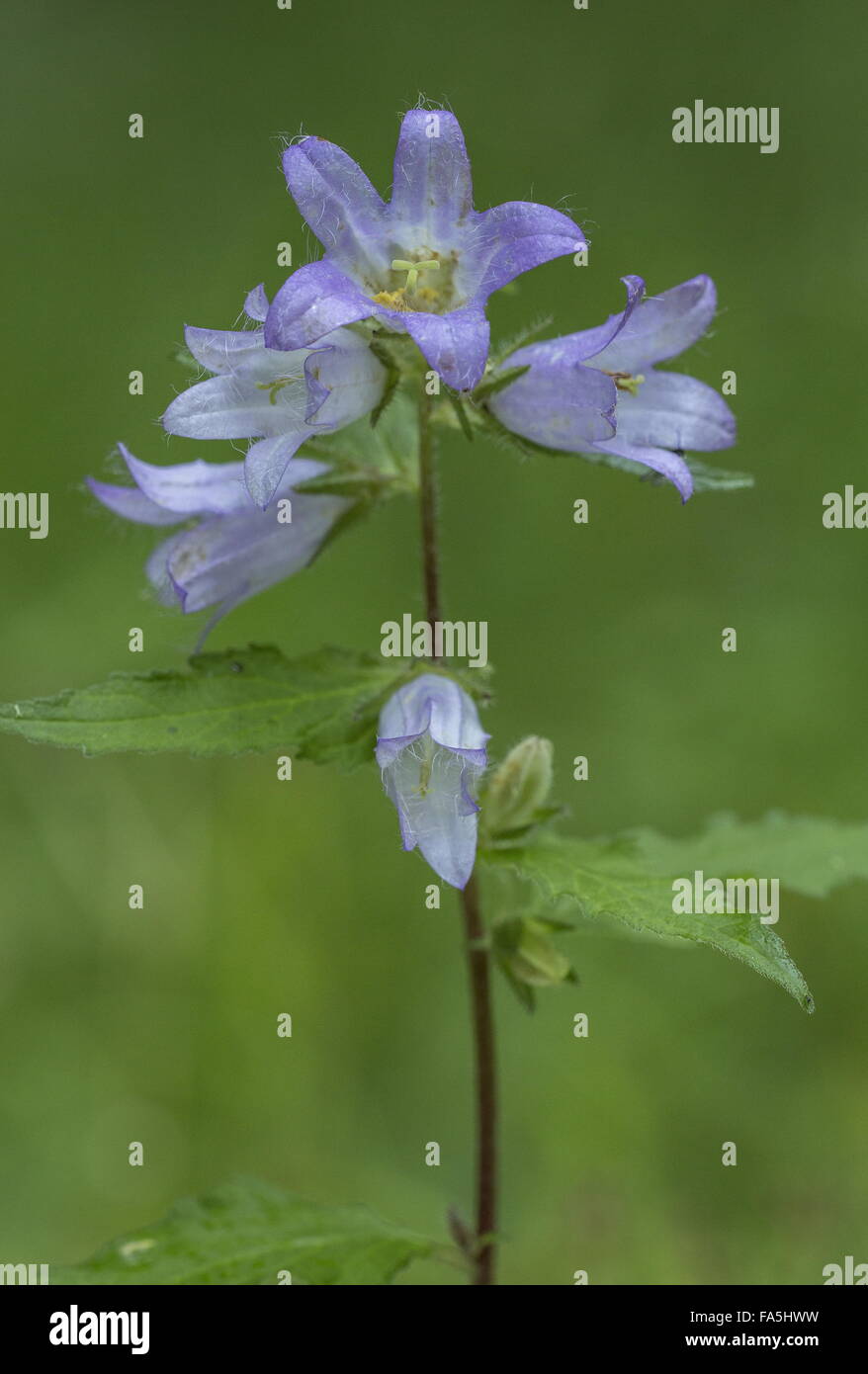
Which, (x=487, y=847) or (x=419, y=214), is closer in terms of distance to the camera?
(x=419, y=214)

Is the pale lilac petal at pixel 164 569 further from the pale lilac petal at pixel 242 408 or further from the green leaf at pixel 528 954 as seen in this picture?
the green leaf at pixel 528 954

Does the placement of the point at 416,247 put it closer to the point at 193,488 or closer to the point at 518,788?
the point at 193,488

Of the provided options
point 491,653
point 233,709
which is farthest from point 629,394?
point 491,653

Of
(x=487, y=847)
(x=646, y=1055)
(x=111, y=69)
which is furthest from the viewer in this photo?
(x=111, y=69)

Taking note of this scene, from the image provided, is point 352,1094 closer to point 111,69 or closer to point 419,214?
point 419,214

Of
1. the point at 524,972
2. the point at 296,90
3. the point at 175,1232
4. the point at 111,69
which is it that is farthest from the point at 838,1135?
the point at 111,69

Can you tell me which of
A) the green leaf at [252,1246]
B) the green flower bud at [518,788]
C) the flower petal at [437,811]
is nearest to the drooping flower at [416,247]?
the flower petal at [437,811]

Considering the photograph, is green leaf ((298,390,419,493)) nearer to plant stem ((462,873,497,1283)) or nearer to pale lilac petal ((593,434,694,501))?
pale lilac petal ((593,434,694,501))
